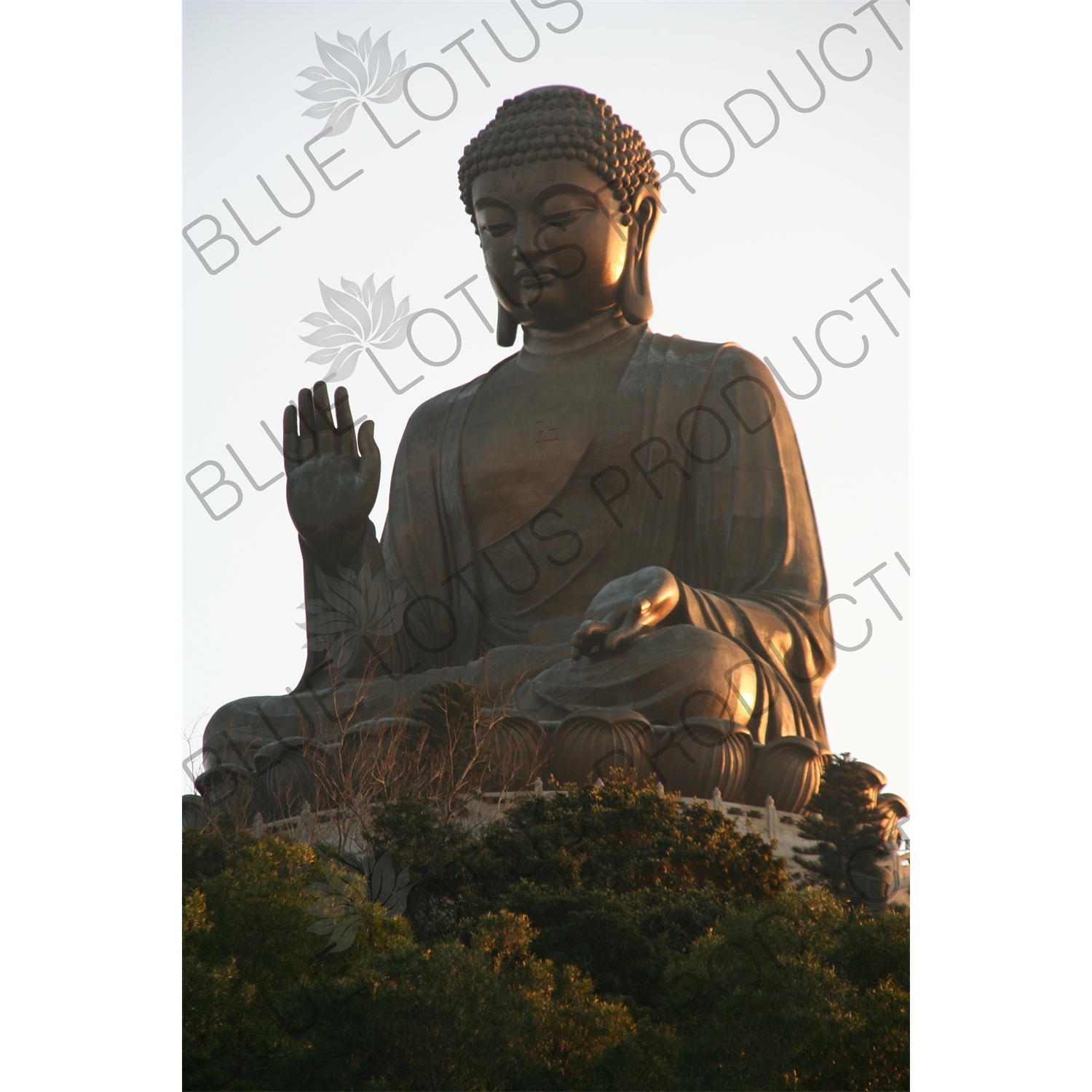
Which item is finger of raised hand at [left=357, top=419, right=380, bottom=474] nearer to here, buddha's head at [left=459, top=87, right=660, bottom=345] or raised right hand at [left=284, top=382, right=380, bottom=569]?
raised right hand at [left=284, top=382, right=380, bottom=569]

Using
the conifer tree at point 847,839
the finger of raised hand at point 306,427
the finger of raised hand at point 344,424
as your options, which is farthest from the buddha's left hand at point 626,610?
the finger of raised hand at point 306,427

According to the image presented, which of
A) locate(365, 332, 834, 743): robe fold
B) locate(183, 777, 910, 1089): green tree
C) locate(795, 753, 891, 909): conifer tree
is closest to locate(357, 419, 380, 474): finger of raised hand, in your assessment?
locate(365, 332, 834, 743): robe fold

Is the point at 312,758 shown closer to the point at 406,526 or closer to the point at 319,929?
the point at 319,929

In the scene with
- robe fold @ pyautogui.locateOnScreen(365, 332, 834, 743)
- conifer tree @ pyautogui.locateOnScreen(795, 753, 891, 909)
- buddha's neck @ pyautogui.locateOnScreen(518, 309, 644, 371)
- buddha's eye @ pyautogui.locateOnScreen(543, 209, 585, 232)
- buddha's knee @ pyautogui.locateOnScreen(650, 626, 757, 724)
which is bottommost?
conifer tree @ pyautogui.locateOnScreen(795, 753, 891, 909)

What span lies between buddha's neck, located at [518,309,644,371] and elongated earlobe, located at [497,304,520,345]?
0.18 m

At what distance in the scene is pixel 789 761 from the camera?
21.9 ft

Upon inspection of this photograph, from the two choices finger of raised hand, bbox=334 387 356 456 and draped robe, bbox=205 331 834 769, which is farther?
finger of raised hand, bbox=334 387 356 456

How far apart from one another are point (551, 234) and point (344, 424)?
53.7 inches

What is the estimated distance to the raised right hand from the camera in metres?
7.32

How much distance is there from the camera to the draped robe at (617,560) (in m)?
7.02

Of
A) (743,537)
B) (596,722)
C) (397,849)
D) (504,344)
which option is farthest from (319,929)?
(504,344)

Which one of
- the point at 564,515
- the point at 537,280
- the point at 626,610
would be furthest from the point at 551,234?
the point at 626,610

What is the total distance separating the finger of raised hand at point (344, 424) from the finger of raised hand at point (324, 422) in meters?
0.02

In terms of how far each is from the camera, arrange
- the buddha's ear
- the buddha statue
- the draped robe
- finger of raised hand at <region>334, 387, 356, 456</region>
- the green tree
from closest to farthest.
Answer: the green tree
the buddha statue
the draped robe
finger of raised hand at <region>334, 387, 356, 456</region>
the buddha's ear
